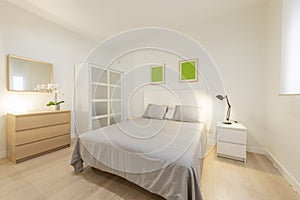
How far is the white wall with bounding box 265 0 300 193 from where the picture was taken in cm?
141

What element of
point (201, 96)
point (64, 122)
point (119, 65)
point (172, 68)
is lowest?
point (64, 122)

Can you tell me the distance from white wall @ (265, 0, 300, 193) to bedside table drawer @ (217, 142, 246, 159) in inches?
16.1

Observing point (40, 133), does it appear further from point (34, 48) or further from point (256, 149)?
point (256, 149)

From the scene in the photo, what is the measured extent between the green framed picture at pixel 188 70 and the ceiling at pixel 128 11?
32.7 inches

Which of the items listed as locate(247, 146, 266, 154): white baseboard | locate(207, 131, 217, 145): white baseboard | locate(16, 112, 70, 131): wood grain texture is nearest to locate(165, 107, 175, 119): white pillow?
locate(207, 131, 217, 145): white baseboard

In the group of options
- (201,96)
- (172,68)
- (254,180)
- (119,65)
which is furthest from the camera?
(119,65)

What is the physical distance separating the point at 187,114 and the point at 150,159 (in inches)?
61.9

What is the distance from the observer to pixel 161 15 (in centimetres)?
250

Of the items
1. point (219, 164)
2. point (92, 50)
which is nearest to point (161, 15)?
point (92, 50)

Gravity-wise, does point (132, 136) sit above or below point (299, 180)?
above

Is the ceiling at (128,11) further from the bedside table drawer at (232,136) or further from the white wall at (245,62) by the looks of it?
the bedside table drawer at (232,136)

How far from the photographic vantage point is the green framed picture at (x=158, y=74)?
3.20 m

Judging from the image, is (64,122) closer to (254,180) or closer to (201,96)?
(201,96)

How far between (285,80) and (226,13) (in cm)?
169
